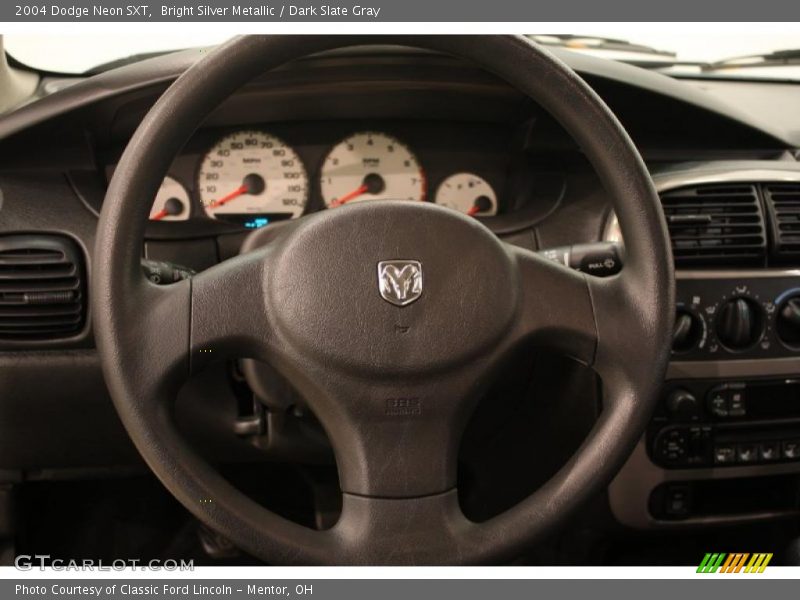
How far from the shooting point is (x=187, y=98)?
81cm

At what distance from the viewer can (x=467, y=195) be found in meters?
1.42

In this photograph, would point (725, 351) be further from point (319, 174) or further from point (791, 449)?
point (319, 174)

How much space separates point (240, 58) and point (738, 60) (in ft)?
4.48

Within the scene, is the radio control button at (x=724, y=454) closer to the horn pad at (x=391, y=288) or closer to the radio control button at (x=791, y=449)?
the radio control button at (x=791, y=449)

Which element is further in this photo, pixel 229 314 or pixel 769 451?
pixel 769 451

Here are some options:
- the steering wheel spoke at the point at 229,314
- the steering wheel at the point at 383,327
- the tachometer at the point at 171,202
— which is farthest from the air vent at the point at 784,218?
the tachometer at the point at 171,202

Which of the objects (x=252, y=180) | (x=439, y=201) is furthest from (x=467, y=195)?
(x=252, y=180)

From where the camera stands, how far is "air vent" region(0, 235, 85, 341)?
3.56 ft

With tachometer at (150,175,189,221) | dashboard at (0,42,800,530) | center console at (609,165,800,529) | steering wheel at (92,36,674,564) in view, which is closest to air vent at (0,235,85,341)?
dashboard at (0,42,800,530)

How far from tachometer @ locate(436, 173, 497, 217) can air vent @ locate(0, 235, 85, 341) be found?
2.06ft

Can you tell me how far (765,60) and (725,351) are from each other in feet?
3.01

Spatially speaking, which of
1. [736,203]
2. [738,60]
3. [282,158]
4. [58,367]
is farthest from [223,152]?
[738,60]

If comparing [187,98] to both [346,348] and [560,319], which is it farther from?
[560,319]

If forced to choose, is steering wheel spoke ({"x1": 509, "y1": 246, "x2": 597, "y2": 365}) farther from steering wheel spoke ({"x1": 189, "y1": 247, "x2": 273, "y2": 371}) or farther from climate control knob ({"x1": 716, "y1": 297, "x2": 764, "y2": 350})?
climate control knob ({"x1": 716, "y1": 297, "x2": 764, "y2": 350})
